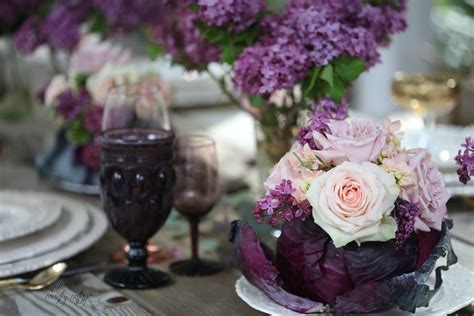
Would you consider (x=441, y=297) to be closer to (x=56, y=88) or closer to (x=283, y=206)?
(x=283, y=206)

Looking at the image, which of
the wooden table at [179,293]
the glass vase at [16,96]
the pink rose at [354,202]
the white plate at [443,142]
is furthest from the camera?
the glass vase at [16,96]

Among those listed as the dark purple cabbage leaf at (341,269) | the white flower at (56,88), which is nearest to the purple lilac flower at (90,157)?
the white flower at (56,88)

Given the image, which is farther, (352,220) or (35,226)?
(35,226)

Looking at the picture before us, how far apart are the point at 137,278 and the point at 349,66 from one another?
1.39 ft

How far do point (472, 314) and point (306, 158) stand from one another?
30cm

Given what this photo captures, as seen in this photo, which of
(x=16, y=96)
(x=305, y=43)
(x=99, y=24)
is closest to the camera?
(x=305, y=43)

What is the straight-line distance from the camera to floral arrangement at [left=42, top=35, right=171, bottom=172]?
162 cm

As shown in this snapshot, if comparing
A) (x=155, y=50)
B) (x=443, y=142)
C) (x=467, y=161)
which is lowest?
(x=443, y=142)

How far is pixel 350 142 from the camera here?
0.91 meters

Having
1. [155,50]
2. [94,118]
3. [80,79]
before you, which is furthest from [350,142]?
[80,79]

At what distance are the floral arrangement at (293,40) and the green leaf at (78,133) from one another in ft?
1.43

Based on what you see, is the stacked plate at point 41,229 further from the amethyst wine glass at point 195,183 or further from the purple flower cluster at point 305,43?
the purple flower cluster at point 305,43

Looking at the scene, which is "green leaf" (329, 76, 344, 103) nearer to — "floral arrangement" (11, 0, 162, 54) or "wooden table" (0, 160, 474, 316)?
"wooden table" (0, 160, 474, 316)

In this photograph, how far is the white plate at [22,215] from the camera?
121 cm
